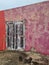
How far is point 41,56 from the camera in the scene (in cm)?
1030

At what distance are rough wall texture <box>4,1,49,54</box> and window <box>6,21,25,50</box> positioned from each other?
11.7 inches

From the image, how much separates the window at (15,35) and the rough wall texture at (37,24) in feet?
0.97

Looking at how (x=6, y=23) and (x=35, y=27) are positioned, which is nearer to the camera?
(x=35, y=27)

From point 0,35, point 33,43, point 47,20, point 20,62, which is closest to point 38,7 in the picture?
point 47,20

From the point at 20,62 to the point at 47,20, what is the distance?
2.11 meters

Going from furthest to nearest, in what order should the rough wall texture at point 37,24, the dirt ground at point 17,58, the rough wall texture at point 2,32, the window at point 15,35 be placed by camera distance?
the rough wall texture at point 2,32, the window at point 15,35, the rough wall texture at point 37,24, the dirt ground at point 17,58

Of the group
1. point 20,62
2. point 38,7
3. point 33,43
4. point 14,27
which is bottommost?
point 20,62

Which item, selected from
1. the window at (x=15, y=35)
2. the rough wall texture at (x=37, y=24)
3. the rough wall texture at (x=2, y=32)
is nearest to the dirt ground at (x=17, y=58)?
the rough wall texture at (x=37, y=24)

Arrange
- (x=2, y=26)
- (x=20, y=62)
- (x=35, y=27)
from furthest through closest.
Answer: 1. (x=2, y=26)
2. (x=35, y=27)
3. (x=20, y=62)

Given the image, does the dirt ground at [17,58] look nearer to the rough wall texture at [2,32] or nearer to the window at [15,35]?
the window at [15,35]

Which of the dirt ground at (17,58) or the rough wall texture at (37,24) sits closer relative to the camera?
the dirt ground at (17,58)

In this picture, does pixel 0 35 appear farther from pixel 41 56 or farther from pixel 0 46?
pixel 41 56

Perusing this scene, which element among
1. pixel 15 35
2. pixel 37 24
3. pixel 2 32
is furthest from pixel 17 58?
pixel 2 32

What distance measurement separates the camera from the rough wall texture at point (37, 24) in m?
10.4
